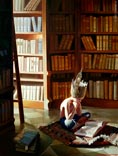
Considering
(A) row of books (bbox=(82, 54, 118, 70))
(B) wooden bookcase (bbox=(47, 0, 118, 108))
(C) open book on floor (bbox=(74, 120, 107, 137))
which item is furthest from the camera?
(A) row of books (bbox=(82, 54, 118, 70))

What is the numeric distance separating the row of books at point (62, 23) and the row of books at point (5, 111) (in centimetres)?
140

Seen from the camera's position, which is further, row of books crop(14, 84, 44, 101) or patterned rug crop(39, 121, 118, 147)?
row of books crop(14, 84, 44, 101)

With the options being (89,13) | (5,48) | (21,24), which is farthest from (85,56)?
(5,48)

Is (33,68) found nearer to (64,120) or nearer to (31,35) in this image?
(31,35)

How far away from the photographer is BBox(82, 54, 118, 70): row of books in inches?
194

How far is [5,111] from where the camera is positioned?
3896mm

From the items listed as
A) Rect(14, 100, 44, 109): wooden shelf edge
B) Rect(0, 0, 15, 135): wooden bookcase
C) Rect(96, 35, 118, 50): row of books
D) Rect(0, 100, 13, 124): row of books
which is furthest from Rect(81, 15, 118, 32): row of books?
Rect(0, 100, 13, 124): row of books

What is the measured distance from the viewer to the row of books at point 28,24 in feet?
15.5

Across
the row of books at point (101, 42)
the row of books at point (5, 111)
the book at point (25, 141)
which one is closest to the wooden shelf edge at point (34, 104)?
the row of books at point (5, 111)

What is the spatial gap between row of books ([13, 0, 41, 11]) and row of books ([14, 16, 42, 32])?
13 centimetres

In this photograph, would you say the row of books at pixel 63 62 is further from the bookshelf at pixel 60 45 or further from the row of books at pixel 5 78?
the row of books at pixel 5 78

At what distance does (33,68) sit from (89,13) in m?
1.14

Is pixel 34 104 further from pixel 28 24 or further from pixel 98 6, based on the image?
pixel 98 6

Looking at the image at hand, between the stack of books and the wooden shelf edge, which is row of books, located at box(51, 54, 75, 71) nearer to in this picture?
the wooden shelf edge
